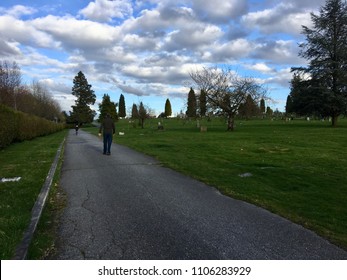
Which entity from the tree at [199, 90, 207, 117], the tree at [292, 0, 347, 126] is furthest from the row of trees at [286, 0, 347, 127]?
the tree at [199, 90, 207, 117]

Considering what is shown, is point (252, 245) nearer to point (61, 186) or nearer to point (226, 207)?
point (226, 207)

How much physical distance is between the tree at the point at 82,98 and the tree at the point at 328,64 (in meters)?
76.0

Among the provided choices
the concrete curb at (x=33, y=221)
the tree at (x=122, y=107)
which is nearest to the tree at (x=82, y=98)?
the tree at (x=122, y=107)

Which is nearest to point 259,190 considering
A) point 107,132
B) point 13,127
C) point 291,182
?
point 291,182

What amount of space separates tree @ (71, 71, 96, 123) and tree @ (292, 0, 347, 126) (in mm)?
75964

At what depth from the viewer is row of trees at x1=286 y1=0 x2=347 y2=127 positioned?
40.5 meters

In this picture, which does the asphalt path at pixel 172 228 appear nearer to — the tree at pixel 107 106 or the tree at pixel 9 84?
the tree at pixel 9 84

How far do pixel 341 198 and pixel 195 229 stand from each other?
4.05 meters

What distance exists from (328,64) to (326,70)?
31.5 inches

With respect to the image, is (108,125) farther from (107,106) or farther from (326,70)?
(107,106)

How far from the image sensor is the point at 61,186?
8547 millimetres

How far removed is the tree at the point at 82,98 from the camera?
10675 cm

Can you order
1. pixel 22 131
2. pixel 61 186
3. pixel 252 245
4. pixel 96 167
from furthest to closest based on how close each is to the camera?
pixel 22 131 → pixel 96 167 → pixel 61 186 → pixel 252 245
